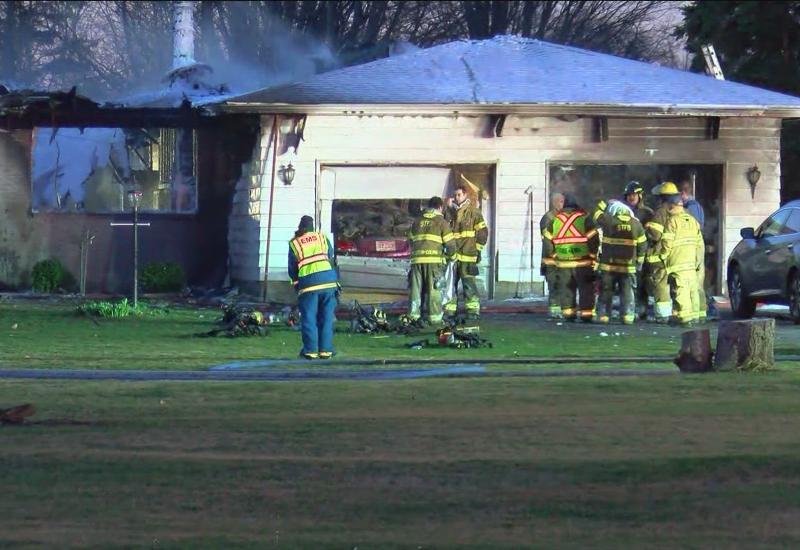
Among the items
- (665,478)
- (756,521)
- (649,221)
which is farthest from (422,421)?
(649,221)

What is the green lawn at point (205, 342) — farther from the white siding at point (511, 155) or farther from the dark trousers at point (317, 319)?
the white siding at point (511, 155)

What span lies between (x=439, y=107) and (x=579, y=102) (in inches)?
83.4

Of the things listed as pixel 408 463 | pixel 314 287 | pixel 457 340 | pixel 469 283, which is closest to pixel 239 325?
pixel 457 340

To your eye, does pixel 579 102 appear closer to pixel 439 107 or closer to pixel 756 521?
pixel 439 107

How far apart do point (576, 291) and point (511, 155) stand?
4.19 m

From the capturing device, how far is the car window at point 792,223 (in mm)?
20047

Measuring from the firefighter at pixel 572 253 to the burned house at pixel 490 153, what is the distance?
11.7 ft

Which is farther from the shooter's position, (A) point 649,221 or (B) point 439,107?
(B) point 439,107

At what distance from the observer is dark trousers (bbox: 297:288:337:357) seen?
50.2ft

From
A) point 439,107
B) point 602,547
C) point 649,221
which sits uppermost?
point 439,107

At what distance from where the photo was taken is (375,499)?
8.00 metres

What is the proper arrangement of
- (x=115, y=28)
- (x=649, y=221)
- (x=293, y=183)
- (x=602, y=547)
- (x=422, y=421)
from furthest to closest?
(x=115, y=28) < (x=293, y=183) < (x=649, y=221) < (x=422, y=421) < (x=602, y=547)

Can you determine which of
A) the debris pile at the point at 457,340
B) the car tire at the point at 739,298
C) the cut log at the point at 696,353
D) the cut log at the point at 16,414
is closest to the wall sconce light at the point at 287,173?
the car tire at the point at 739,298

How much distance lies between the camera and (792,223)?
20203mm
